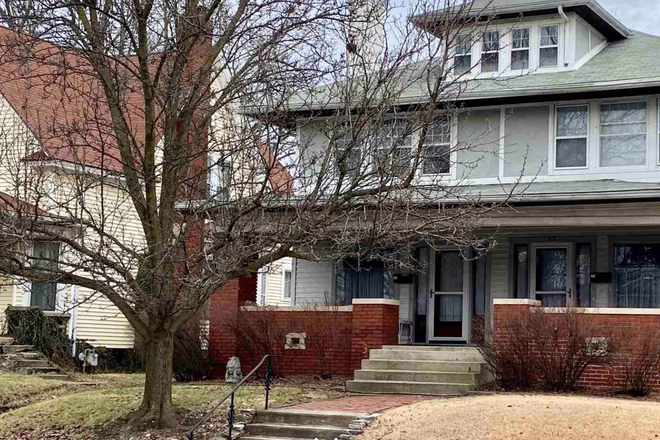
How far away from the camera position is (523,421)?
11.5m

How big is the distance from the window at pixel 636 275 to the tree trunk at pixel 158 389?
9.54 meters

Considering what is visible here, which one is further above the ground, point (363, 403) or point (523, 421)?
point (523, 421)

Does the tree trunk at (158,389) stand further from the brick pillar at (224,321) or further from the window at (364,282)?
the window at (364,282)

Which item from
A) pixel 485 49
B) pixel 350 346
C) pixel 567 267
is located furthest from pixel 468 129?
pixel 350 346

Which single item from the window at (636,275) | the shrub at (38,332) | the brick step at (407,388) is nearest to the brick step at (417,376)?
the brick step at (407,388)

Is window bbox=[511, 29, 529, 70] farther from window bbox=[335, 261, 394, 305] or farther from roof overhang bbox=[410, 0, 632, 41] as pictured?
window bbox=[335, 261, 394, 305]

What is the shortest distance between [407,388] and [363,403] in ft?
5.55

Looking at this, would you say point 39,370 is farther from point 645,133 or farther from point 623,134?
point 645,133

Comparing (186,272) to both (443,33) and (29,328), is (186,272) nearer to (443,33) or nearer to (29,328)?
(443,33)

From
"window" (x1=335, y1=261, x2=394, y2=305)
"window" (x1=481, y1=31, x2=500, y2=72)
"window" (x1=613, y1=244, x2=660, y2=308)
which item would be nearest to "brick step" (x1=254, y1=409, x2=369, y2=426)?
"window" (x1=335, y1=261, x2=394, y2=305)

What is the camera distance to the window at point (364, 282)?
840 inches

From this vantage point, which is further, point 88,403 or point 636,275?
point 636,275

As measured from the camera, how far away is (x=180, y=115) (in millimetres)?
13742

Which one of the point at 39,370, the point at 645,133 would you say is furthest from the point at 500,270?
the point at 39,370
